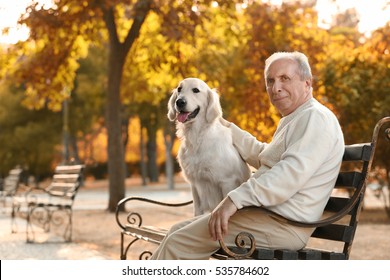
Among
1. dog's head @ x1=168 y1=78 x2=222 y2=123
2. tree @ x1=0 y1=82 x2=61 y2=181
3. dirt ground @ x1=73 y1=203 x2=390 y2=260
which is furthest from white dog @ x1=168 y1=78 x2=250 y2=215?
tree @ x1=0 y1=82 x2=61 y2=181

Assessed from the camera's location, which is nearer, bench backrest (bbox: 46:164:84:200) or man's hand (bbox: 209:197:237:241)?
man's hand (bbox: 209:197:237:241)

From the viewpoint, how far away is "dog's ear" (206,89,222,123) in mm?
5934

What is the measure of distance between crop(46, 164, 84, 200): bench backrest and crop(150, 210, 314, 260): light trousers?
266 inches

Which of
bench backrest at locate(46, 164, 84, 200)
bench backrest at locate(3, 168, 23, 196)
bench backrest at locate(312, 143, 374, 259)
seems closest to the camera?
bench backrest at locate(312, 143, 374, 259)

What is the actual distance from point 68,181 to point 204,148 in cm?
633

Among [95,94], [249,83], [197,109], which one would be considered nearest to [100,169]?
[95,94]

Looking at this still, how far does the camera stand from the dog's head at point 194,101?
589 cm

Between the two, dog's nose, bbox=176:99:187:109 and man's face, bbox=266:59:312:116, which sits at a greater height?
man's face, bbox=266:59:312:116

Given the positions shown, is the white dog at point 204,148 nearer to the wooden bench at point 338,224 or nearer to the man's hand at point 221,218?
the wooden bench at point 338,224

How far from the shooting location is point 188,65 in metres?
19.0

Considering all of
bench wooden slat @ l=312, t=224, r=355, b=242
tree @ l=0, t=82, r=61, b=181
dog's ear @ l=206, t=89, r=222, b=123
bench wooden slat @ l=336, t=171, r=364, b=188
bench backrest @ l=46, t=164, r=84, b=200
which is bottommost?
tree @ l=0, t=82, r=61, b=181

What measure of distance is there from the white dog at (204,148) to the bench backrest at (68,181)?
5.30 meters

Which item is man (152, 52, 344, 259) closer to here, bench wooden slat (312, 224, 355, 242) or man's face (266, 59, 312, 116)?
man's face (266, 59, 312, 116)
